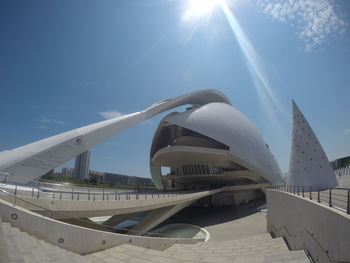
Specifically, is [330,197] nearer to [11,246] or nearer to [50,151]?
[11,246]

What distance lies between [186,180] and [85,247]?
95.3ft

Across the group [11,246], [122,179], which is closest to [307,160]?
[11,246]

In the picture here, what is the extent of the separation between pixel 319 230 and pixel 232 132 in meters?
25.4

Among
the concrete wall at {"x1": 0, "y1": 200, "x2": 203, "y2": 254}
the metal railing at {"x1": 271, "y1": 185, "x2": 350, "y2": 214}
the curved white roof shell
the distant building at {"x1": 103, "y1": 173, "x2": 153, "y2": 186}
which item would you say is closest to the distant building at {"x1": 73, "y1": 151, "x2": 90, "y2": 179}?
the distant building at {"x1": 103, "y1": 173, "x2": 153, "y2": 186}

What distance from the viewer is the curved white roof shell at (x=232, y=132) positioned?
28.1m

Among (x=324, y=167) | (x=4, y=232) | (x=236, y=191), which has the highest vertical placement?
(x=324, y=167)

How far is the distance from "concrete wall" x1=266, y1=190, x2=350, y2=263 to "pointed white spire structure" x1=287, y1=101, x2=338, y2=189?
31.3 ft

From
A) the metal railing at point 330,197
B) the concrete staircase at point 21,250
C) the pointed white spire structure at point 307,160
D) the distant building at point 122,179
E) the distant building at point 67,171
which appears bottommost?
the distant building at point 122,179

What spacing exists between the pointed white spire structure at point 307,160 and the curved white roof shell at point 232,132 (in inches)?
411

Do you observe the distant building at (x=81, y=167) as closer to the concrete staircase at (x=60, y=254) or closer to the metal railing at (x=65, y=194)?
the metal railing at (x=65, y=194)

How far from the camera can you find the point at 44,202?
8.19m

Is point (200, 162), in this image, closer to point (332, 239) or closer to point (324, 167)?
point (324, 167)

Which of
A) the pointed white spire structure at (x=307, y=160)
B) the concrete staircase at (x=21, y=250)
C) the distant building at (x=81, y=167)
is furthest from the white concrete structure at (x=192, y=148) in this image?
the distant building at (x=81, y=167)

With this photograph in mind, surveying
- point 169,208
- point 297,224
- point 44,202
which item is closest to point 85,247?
point 44,202
